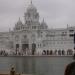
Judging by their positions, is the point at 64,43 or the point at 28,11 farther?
the point at 28,11

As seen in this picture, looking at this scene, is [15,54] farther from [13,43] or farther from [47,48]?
[47,48]

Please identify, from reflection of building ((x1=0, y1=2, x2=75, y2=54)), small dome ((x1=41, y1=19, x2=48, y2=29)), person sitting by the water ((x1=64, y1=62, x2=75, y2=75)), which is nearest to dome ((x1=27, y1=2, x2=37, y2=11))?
reflection of building ((x1=0, y1=2, x2=75, y2=54))

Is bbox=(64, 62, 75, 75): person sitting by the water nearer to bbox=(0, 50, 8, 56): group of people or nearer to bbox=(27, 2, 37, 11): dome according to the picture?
bbox=(0, 50, 8, 56): group of people

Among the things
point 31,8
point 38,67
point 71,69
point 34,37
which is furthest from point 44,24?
point 71,69

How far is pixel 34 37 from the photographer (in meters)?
21.9

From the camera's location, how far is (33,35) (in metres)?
22.0

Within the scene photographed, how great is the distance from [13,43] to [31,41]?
1805 mm

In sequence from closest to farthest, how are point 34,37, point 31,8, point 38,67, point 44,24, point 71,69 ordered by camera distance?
point 71,69
point 38,67
point 34,37
point 31,8
point 44,24

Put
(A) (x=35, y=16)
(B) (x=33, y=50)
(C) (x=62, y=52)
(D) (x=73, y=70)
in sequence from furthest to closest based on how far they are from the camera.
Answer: (A) (x=35, y=16)
(B) (x=33, y=50)
(C) (x=62, y=52)
(D) (x=73, y=70)

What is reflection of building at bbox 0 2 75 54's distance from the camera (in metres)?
20.8

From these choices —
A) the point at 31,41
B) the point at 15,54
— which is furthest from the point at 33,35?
the point at 15,54

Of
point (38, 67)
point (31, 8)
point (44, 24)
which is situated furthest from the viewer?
point (44, 24)

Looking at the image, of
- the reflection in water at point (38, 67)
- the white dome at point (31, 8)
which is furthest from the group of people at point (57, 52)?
the reflection in water at point (38, 67)

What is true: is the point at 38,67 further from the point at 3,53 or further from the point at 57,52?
the point at 3,53
